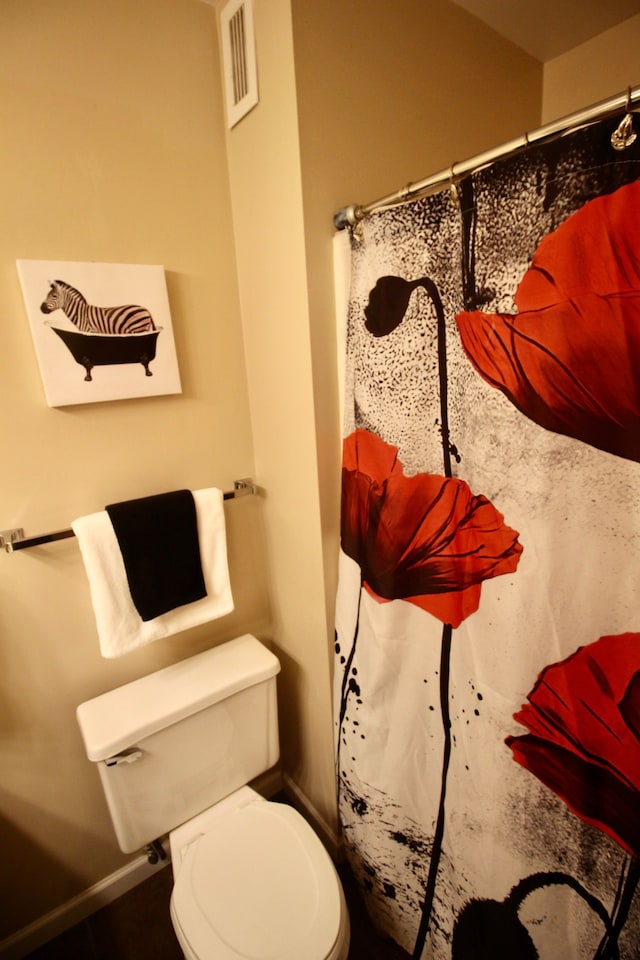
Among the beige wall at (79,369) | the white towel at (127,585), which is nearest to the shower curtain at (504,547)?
the white towel at (127,585)

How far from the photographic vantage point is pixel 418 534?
0.91 meters

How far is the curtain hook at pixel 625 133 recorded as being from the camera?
553mm

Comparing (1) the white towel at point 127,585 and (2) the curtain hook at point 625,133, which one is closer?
(2) the curtain hook at point 625,133

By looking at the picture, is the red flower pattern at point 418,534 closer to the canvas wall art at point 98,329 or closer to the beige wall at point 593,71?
the canvas wall art at point 98,329

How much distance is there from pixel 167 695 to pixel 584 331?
1.23 meters

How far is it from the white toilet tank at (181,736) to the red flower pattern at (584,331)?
1.01 m

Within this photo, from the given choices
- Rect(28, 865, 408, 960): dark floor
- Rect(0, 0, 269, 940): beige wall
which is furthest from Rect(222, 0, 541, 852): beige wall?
Rect(28, 865, 408, 960): dark floor

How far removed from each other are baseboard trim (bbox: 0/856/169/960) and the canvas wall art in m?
1.45

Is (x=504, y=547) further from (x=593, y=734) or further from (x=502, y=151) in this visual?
(x=502, y=151)

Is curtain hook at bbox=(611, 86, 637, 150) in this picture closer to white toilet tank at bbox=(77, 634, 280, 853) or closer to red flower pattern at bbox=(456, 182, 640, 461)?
red flower pattern at bbox=(456, 182, 640, 461)

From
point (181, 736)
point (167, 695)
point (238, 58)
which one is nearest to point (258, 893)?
point (181, 736)

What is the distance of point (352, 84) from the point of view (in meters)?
0.95

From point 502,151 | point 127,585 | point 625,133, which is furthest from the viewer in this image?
point 127,585

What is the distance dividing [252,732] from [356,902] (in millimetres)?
668
